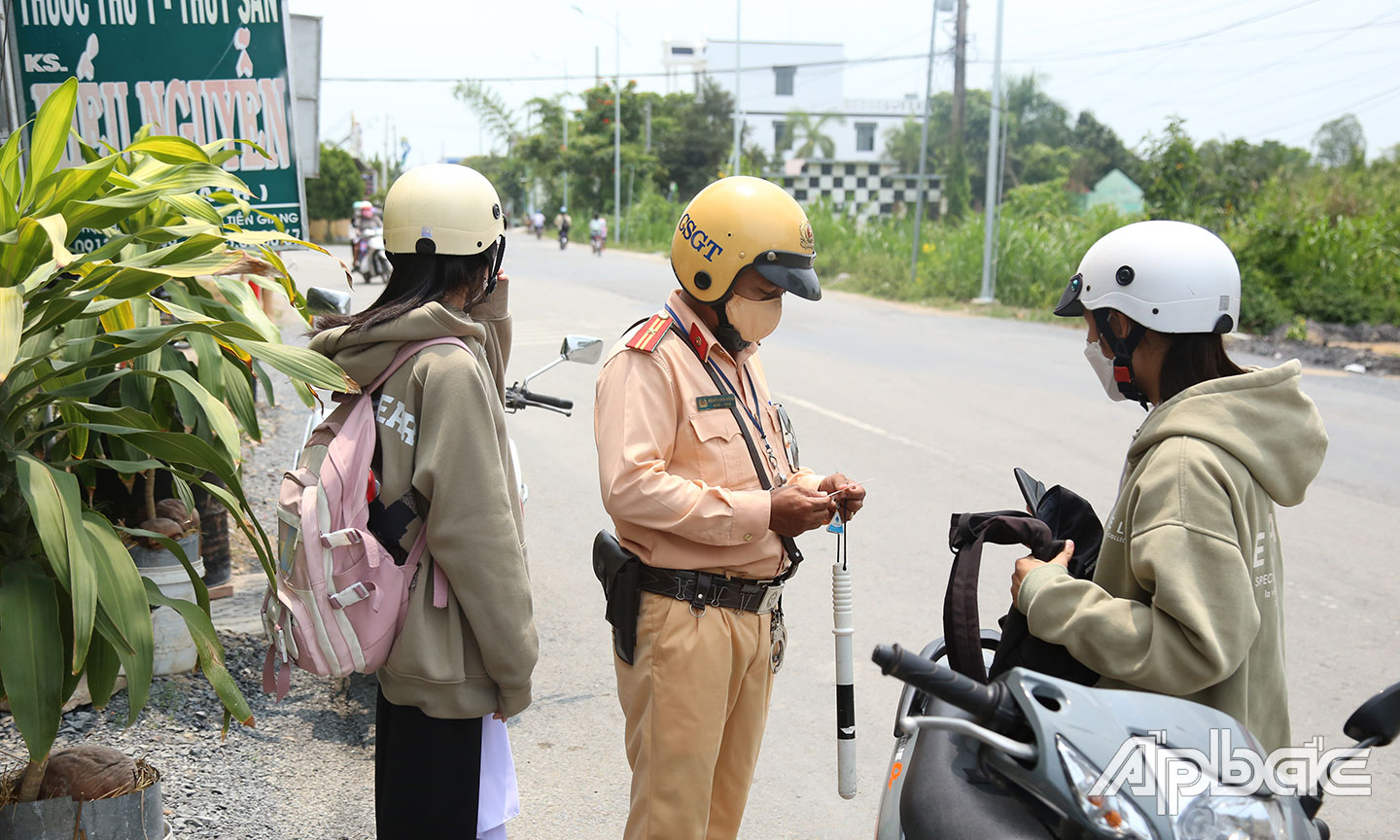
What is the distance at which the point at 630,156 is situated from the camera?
51406 mm

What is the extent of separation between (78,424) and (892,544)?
4386 mm

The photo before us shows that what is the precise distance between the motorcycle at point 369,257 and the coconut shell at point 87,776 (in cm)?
1960

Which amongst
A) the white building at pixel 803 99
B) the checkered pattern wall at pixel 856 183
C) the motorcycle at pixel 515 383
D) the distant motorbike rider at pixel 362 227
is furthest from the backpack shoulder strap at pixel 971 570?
the white building at pixel 803 99

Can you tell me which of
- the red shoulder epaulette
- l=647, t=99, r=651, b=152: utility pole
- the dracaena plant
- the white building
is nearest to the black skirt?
the dracaena plant

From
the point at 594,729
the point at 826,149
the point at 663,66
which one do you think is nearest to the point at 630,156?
the point at 826,149

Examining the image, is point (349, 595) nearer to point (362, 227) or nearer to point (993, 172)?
point (993, 172)

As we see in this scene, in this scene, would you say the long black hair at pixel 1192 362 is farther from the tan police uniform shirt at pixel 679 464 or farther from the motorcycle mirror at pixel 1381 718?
the tan police uniform shirt at pixel 679 464

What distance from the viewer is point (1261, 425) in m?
1.96

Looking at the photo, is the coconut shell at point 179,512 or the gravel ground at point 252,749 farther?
the coconut shell at point 179,512

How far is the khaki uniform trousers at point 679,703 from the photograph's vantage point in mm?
2434

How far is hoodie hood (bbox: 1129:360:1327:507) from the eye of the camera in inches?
76.1

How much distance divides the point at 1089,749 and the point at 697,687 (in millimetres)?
1100

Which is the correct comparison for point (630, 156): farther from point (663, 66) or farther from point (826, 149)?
point (663, 66)

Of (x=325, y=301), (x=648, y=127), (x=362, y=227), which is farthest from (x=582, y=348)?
(x=648, y=127)
